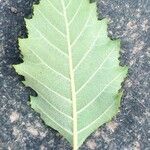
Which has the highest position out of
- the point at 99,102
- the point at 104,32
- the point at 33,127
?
the point at 104,32

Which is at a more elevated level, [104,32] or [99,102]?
[104,32]

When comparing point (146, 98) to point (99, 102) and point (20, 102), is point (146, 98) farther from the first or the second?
point (20, 102)

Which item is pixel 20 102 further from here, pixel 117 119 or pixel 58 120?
pixel 117 119

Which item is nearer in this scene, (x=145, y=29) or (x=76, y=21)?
(x=76, y=21)

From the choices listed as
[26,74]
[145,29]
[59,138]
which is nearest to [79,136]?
[59,138]
